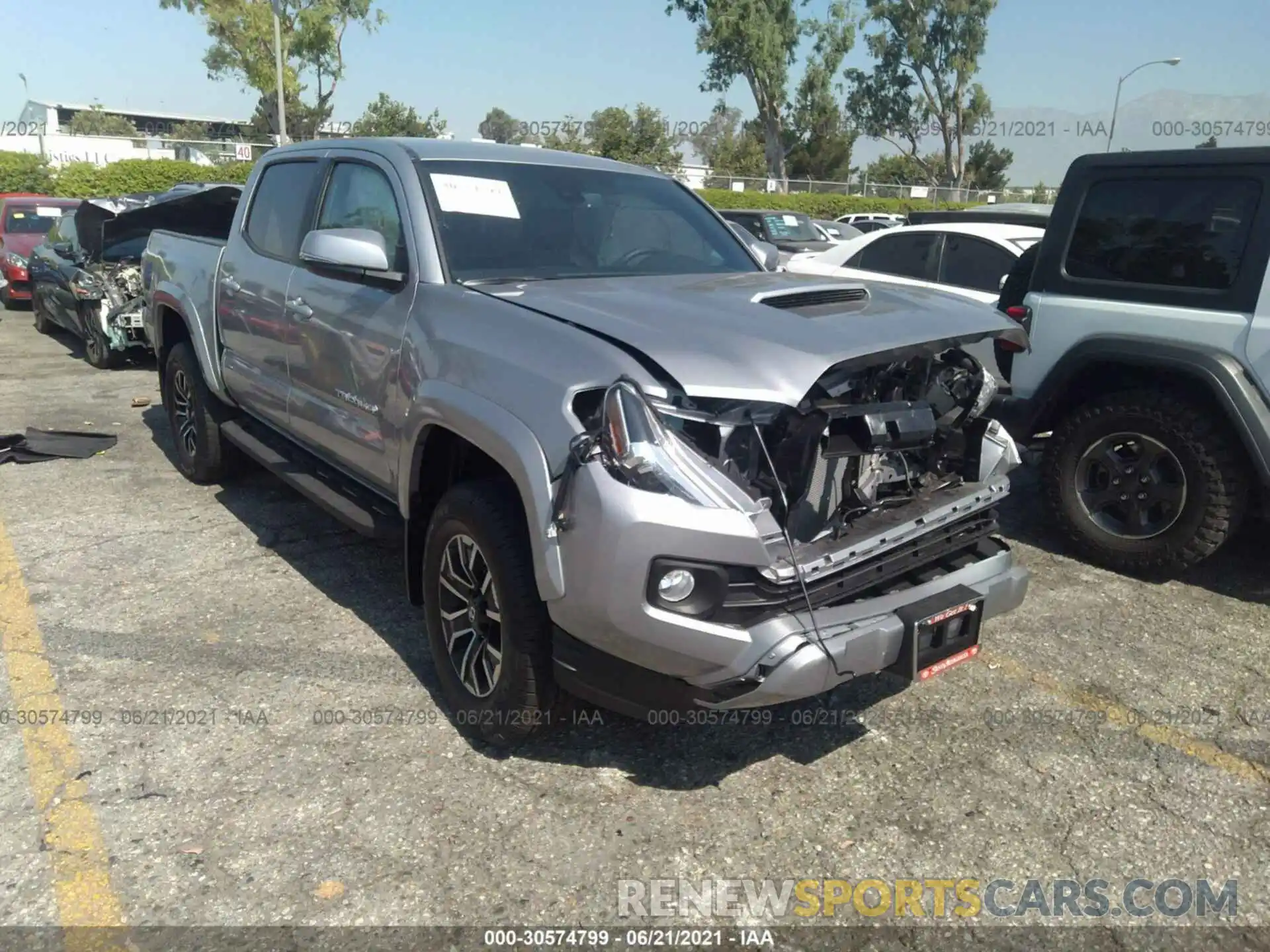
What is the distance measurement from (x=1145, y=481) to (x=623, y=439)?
128 inches

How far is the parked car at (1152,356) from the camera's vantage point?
435 cm

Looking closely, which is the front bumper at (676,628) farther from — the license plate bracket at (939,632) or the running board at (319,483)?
the running board at (319,483)

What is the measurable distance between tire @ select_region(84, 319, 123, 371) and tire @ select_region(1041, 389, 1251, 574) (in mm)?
8994

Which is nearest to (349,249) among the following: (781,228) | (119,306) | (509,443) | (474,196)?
(474,196)

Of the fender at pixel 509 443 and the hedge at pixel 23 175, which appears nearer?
the fender at pixel 509 443

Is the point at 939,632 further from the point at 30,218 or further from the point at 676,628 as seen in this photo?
the point at 30,218

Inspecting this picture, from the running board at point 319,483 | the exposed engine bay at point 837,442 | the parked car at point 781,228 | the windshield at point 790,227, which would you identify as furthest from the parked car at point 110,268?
the windshield at point 790,227

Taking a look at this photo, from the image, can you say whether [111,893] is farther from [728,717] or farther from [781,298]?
[781,298]

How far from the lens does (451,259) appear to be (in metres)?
3.52

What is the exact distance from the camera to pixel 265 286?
4.59 meters

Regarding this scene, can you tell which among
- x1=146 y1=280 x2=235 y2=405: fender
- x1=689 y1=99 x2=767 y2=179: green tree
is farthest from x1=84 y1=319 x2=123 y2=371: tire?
x1=689 y1=99 x2=767 y2=179: green tree

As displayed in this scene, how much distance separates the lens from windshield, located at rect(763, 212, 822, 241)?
684 inches

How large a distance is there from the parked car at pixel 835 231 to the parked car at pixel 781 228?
57 centimetres

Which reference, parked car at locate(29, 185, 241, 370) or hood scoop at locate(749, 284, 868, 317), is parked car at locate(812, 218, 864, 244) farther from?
hood scoop at locate(749, 284, 868, 317)
